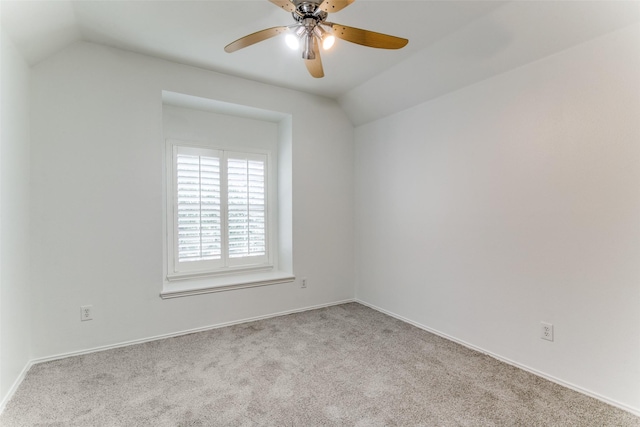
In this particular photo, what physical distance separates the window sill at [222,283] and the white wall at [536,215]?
56.9 inches

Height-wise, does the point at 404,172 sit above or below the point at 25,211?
above

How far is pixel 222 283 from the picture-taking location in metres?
3.34

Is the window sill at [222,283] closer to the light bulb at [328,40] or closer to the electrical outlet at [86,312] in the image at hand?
the electrical outlet at [86,312]

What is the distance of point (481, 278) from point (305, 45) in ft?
7.66

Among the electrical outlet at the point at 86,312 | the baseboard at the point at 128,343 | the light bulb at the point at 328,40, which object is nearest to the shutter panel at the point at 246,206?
the baseboard at the point at 128,343

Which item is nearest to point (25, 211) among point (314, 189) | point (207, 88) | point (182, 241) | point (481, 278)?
point (182, 241)

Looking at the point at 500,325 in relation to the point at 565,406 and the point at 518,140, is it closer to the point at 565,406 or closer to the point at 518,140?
the point at 565,406

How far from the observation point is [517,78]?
8.02ft

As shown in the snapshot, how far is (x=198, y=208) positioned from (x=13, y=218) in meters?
1.54

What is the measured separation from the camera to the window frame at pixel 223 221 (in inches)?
134

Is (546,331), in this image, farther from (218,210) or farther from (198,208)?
(198,208)

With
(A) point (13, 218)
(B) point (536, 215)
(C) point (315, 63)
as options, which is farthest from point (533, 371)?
(A) point (13, 218)

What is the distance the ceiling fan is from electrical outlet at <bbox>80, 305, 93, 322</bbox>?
2.40m

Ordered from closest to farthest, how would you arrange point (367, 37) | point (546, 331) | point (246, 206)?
point (367, 37), point (546, 331), point (246, 206)
